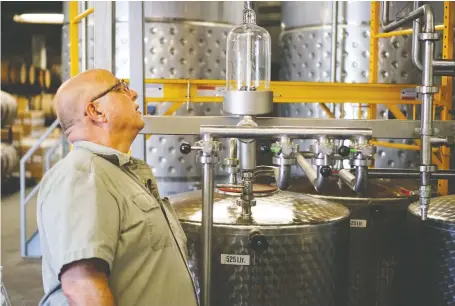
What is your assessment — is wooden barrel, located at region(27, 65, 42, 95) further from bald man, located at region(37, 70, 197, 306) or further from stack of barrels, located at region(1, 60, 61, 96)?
bald man, located at region(37, 70, 197, 306)

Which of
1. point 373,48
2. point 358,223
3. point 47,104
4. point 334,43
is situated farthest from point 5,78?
point 358,223

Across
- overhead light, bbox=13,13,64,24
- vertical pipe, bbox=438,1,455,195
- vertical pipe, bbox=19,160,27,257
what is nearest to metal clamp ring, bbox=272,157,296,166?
vertical pipe, bbox=438,1,455,195

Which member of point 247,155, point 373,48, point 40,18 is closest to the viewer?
point 247,155

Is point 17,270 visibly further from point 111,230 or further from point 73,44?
point 111,230

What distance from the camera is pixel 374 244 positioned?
3.13m

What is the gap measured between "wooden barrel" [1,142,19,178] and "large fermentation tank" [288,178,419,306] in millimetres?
7403

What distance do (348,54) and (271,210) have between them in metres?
2.93

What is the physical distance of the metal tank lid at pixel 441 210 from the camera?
8.41 ft

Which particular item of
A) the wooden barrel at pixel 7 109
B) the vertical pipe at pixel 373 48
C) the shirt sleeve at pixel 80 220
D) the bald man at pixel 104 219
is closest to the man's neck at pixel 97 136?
the bald man at pixel 104 219

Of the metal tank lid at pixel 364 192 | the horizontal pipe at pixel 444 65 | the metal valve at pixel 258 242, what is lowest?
the metal valve at pixel 258 242

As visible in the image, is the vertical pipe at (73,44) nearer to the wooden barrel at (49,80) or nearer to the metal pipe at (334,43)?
the metal pipe at (334,43)

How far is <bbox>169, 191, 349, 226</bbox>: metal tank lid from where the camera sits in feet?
7.70

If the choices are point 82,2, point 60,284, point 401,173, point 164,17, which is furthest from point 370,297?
point 82,2

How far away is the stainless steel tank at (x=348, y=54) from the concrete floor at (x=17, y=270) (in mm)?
2558
